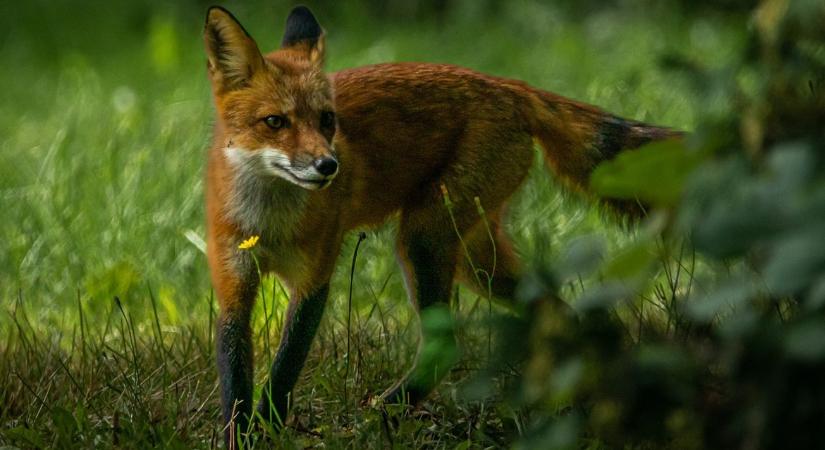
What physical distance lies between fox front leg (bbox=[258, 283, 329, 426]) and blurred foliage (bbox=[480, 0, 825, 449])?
2.09 metres

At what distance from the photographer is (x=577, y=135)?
5039 mm

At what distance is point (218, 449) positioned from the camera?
4.07 meters

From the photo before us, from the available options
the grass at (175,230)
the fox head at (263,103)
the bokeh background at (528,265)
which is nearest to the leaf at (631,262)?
the bokeh background at (528,265)

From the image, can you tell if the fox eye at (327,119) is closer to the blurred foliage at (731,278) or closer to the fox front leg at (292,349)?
the fox front leg at (292,349)

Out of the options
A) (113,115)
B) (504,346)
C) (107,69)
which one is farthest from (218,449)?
(107,69)

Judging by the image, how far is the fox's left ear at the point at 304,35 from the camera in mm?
4973

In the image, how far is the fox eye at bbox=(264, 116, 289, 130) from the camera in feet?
14.9

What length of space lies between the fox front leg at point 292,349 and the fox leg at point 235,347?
0.27 feet

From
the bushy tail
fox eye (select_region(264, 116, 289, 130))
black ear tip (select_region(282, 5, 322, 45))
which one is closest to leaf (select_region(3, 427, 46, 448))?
fox eye (select_region(264, 116, 289, 130))

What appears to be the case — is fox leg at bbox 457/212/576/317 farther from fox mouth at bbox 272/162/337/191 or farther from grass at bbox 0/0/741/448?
fox mouth at bbox 272/162/337/191

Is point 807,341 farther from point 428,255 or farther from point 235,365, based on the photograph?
point 428,255

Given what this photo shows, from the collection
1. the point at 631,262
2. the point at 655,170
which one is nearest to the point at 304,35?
the point at 655,170

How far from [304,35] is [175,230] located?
5.81ft

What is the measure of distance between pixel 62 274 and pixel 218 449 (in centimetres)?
244
